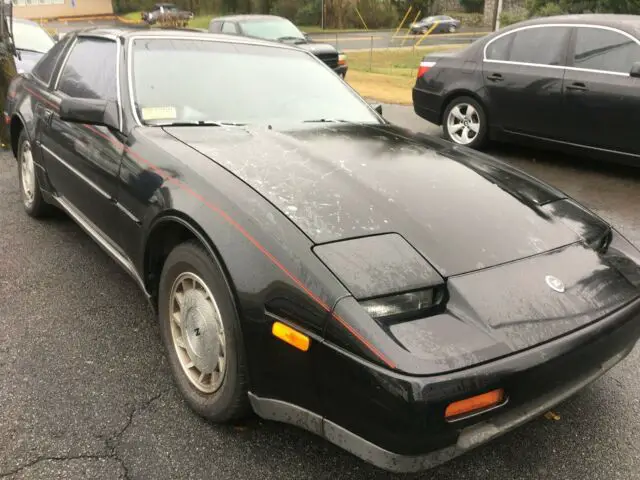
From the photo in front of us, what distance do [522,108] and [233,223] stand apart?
509 cm

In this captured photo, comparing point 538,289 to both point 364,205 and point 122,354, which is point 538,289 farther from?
point 122,354

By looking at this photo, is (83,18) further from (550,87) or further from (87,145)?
(87,145)

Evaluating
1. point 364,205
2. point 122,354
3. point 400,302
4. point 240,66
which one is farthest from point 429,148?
point 122,354

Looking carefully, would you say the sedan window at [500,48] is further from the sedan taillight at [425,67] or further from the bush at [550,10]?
the bush at [550,10]

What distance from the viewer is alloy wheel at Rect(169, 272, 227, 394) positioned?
7.28 feet

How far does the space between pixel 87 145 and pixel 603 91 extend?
4.91 m

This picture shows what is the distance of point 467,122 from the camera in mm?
6840

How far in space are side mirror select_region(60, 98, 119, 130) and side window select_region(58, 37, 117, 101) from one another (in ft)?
0.40

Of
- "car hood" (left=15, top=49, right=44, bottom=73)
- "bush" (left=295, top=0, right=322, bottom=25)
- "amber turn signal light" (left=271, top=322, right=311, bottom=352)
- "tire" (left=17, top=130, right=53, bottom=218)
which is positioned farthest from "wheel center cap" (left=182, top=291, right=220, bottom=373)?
"bush" (left=295, top=0, right=322, bottom=25)

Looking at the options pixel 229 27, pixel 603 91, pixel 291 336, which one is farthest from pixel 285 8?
pixel 291 336

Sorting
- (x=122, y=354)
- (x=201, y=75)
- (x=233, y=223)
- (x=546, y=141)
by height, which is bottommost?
(x=122, y=354)

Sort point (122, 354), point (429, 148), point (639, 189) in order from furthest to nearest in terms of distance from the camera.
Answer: point (639, 189)
point (429, 148)
point (122, 354)

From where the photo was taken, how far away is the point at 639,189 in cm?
559

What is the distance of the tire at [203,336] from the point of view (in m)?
2.08
